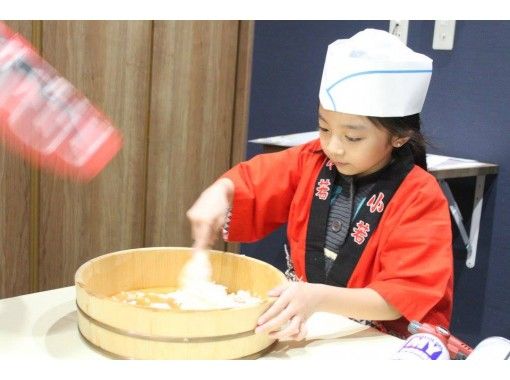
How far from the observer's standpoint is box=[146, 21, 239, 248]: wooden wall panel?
2396 mm

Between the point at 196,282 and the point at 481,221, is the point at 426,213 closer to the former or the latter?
the point at 196,282

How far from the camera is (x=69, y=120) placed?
862 mm

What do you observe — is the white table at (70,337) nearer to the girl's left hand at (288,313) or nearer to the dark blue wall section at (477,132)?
the girl's left hand at (288,313)

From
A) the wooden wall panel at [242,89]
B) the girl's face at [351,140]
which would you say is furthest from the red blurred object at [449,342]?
the wooden wall panel at [242,89]

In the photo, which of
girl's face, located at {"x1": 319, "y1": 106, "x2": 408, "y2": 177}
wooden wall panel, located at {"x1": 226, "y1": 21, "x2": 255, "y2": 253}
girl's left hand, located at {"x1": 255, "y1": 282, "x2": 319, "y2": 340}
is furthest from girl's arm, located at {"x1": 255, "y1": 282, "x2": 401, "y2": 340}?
wooden wall panel, located at {"x1": 226, "y1": 21, "x2": 255, "y2": 253}

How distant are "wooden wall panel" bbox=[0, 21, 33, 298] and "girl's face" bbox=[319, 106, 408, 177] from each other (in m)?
1.17

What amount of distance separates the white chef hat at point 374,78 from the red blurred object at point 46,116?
22.1 inches

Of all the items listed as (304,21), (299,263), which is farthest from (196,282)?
(304,21)

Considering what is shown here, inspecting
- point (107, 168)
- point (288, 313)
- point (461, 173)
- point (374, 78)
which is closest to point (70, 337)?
point (288, 313)

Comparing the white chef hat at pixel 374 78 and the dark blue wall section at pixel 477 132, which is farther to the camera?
the dark blue wall section at pixel 477 132

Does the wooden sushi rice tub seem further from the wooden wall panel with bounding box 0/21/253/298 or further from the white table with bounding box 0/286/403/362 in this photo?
the wooden wall panel with bounding box 0/21/253/298

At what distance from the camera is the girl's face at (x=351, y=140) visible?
4.14ft

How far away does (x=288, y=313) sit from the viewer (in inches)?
37.3
